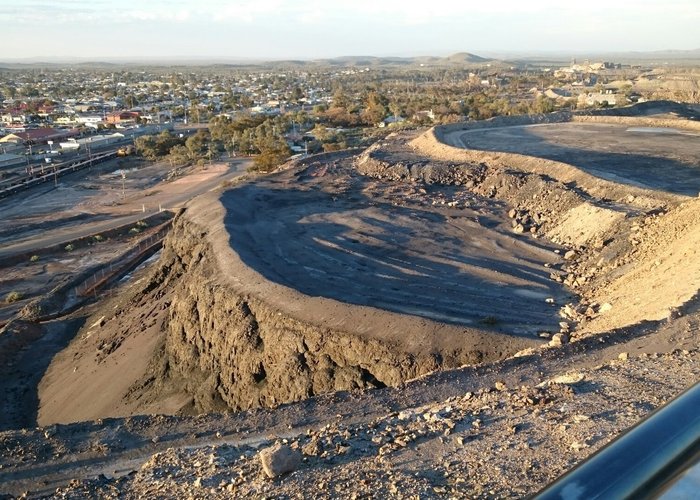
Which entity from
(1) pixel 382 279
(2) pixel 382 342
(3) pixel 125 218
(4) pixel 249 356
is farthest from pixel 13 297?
(2) pixel 382 342

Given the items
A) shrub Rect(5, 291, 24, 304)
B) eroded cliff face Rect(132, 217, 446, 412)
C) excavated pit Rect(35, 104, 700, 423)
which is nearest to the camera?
eroded cliff face Rect(132, 217, 446, 412)

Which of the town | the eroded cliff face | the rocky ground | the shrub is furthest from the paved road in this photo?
the eroded cliff face

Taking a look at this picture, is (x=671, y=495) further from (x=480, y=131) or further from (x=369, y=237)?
(x=480, y=131)

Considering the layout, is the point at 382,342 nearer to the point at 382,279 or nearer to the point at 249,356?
the point at 249,356

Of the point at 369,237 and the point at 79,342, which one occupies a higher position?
the point at 369,237

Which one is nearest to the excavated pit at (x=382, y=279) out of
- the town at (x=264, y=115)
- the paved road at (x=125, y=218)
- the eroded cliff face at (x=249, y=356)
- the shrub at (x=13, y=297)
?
the eroded cliff face at (x=249, y=356)

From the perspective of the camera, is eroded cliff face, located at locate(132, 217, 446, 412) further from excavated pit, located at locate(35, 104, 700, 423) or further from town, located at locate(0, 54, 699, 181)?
town, located at locate(0, 54, 699, 181)

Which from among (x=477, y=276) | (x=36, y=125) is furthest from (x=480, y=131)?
(x=36, y=125)
